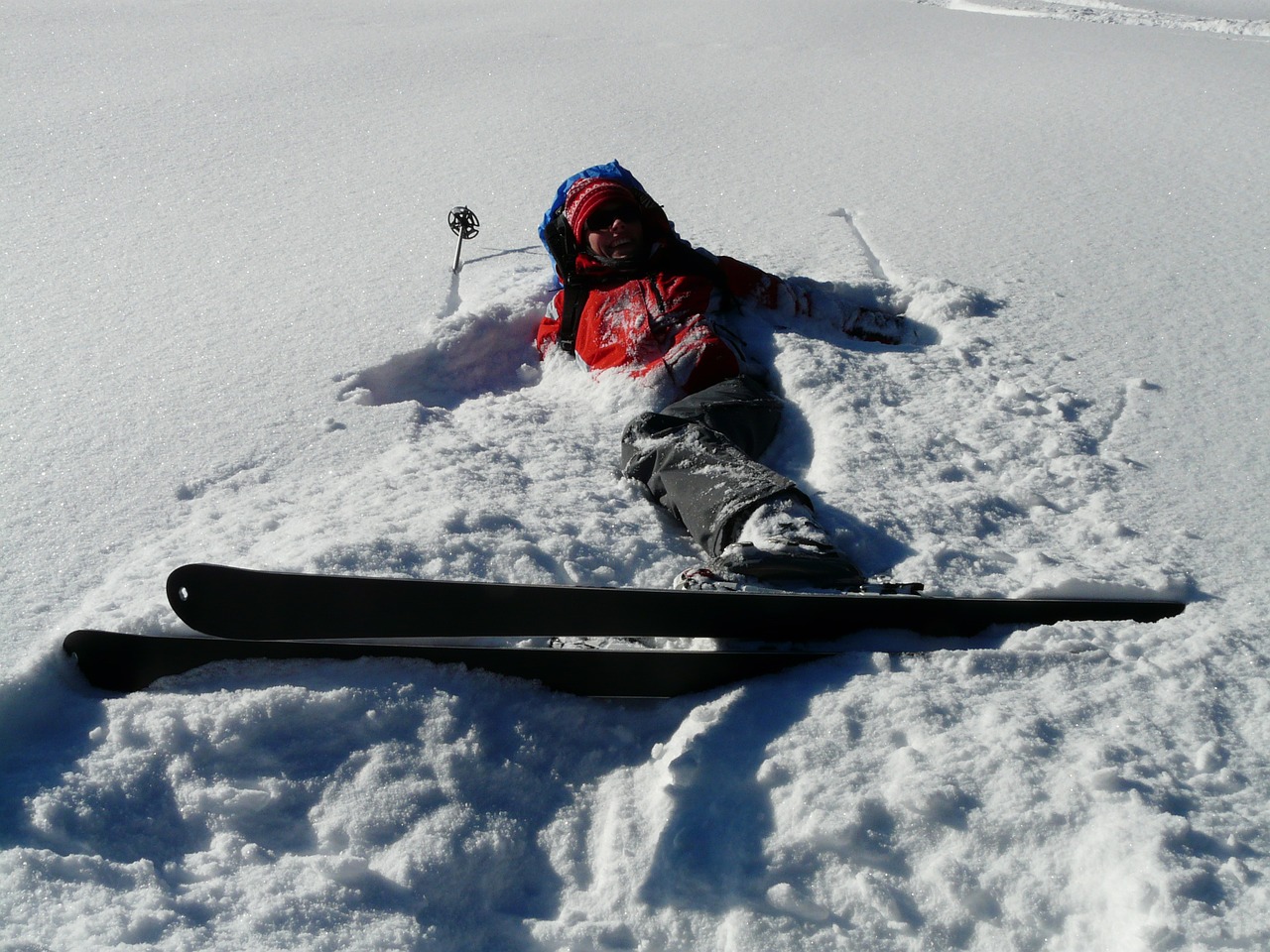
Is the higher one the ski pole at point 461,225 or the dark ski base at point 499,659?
the ski pole at point 461,225

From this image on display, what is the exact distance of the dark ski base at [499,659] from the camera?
1.58 meters

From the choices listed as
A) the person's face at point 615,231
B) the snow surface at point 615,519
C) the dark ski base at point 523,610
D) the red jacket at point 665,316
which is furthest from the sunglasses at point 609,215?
the dark ski base at point 523,610

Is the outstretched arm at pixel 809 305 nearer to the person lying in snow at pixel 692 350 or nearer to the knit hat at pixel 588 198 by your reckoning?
the person lying in snow at pixel 692 350

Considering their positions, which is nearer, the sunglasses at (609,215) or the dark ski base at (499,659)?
the dark ski base at (499,659)

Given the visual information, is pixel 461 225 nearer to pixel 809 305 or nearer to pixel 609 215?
pixel 609 215

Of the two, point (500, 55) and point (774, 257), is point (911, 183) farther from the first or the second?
point (500, 55)

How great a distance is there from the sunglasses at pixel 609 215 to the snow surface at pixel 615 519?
342mm

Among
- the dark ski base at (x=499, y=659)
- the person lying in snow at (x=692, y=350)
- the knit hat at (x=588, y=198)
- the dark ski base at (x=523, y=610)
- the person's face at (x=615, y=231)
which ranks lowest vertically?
the dark ski base at (x=499, y=659)

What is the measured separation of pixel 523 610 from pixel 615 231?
1.77 m

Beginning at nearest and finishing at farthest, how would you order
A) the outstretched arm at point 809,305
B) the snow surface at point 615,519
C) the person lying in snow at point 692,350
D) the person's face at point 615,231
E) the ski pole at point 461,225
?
the snow surface at point 615,519, the person lying in snow at point 692,350, the outstretched arm at point 809,305, the person's face at point 615,231, the ski pole at point 461,225

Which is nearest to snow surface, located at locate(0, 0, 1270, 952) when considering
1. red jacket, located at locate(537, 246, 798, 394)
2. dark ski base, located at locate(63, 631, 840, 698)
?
dark ski base, located at locate(63, 631, 840, 698)

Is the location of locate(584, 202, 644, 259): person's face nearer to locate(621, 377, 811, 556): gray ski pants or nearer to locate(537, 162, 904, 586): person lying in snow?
locate(537, 162, 904, 586): person lying in snow

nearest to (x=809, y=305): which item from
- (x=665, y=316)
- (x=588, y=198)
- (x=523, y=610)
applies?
(x=665, y=316)

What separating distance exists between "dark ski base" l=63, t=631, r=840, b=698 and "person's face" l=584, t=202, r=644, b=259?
181 centimetres
